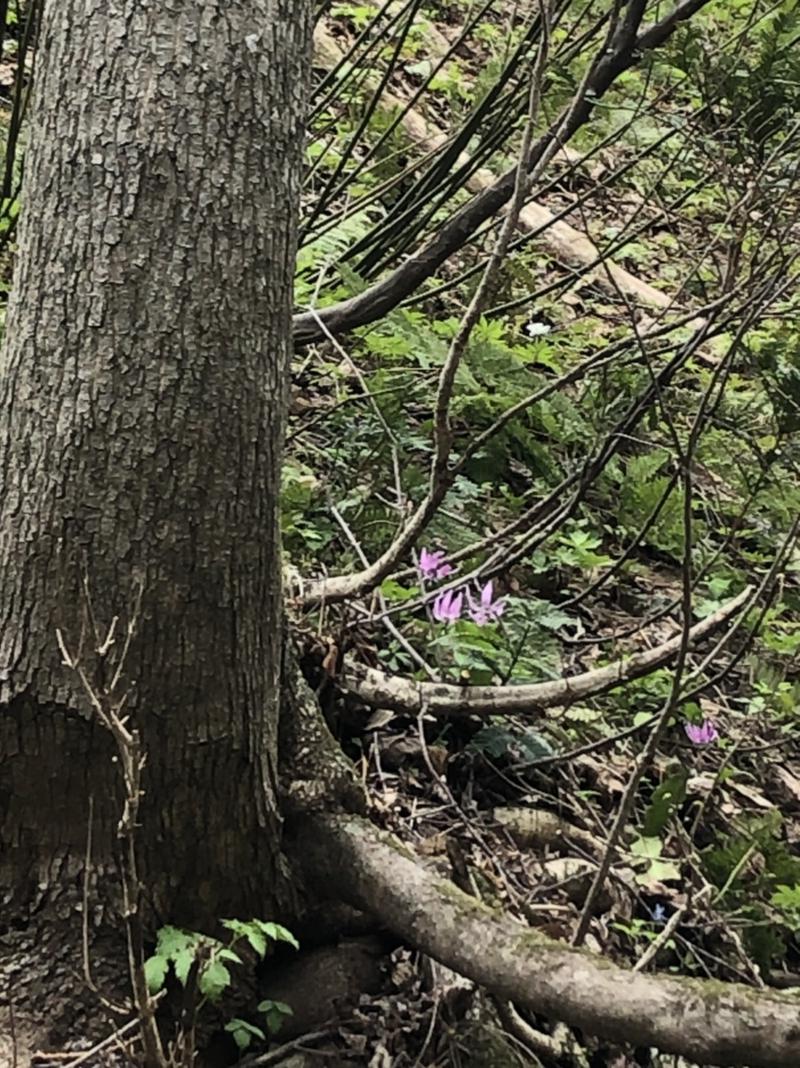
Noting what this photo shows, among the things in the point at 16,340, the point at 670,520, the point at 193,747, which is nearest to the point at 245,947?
the point at 193,747

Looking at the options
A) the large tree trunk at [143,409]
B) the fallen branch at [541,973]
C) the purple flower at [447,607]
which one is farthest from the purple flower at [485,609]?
the large tree trunk at [143,409]

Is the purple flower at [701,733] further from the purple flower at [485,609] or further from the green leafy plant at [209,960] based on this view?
the green leafy plant at [209,960]

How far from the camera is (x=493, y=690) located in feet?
8.72

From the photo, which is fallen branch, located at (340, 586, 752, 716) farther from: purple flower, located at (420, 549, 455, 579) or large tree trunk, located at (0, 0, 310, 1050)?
large tree trunk, located at (0, 0, 310, 1050)

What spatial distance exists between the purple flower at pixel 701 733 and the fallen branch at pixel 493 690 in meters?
0.30

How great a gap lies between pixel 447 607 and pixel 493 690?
24 centimetres

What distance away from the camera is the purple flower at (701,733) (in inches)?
112

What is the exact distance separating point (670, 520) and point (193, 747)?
2.68 m

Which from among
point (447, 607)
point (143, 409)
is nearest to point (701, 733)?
point (447, 607)

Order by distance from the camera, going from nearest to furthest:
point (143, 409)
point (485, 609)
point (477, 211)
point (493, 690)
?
point (143, 409), point (493, 690), point (485, 609), point (477, 211)

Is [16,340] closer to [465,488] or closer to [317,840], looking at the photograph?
[317,840]

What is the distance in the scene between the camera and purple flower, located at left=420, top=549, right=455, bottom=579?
2807 mm

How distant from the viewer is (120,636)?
1712 millimetres

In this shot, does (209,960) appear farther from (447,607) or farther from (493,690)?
(447,607)
